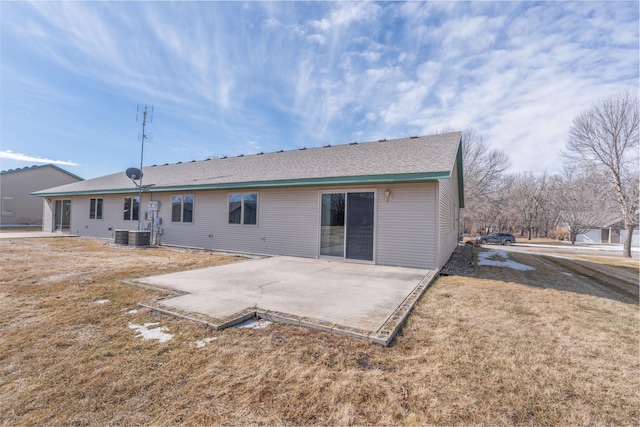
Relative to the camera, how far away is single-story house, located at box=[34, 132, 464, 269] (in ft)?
23.1

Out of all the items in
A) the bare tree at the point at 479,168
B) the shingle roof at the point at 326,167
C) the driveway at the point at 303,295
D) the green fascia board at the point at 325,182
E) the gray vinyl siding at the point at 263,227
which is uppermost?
the bare tree at the point at 479,168

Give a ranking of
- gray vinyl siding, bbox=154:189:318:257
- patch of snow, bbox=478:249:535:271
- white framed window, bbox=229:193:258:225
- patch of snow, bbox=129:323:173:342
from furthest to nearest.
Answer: white framed window, bbox=229:193:258:225 < patch of snow, bbox=478:249:535:271 < gray vinyl siding, bbox=154:189:318:257 < patch of snow, bbox=129:323:173:342

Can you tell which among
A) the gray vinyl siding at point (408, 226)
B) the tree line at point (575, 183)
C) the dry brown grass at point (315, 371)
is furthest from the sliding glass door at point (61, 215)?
the tree line at point (575, 183)

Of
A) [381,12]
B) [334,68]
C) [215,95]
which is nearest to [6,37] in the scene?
[215,95]

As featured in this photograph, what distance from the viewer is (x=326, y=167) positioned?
29.0 ft

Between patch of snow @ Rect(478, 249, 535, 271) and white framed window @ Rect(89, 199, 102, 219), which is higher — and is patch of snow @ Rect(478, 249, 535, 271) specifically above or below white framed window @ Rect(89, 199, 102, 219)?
below

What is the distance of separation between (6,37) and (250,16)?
663cm

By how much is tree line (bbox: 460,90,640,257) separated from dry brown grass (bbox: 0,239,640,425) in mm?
20657

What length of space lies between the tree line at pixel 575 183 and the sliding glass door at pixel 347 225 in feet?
63.2

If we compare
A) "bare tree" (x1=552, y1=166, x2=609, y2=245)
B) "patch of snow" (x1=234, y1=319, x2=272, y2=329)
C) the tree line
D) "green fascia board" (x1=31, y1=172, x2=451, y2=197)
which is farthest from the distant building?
"bare tree" (x1=552, y1=166, x2=609, y2=245)

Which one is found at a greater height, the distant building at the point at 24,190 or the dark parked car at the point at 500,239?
the distant building at the point at 24,190

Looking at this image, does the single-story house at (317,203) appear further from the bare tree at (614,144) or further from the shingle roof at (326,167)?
the bare tree at (614,144)

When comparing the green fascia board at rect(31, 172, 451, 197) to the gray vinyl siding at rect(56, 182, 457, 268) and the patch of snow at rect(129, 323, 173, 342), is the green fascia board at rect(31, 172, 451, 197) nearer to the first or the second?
the gray vinyl siding at rect(56, 182, 457, 268)

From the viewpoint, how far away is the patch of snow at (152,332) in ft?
9.35
